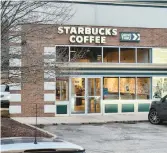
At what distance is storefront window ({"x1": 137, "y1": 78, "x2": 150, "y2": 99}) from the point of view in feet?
85.5

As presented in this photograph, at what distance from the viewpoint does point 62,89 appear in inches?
973

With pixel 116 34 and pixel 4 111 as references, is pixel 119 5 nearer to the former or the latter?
pixel 116 34

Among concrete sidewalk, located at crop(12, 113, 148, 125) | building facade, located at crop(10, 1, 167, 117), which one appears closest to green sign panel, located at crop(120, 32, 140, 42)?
building facade, located at crop(10, 1, 167, 117)

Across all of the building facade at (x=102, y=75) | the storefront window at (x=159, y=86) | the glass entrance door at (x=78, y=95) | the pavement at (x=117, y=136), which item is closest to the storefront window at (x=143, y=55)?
the building facade at (x=102, y=75)

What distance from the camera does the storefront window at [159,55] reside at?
1025 inches

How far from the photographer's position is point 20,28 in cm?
1336

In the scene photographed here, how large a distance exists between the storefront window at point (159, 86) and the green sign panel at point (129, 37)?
2.43 meters

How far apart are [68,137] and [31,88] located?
23.9ft

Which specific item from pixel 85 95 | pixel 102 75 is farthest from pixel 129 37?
pixel 85 95

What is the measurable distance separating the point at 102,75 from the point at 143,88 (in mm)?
2581

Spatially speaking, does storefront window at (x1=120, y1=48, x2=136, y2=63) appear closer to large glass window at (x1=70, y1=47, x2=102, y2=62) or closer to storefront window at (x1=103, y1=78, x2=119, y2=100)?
storefront window at (x1=103, y1=78, x2=119, y2=100)

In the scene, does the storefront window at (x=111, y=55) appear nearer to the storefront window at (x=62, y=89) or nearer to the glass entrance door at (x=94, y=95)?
the glass entrance door at (x=94, y=95)

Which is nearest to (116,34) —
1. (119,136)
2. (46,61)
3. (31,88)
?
(31,88)

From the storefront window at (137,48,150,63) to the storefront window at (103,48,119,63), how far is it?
51.2 inches
